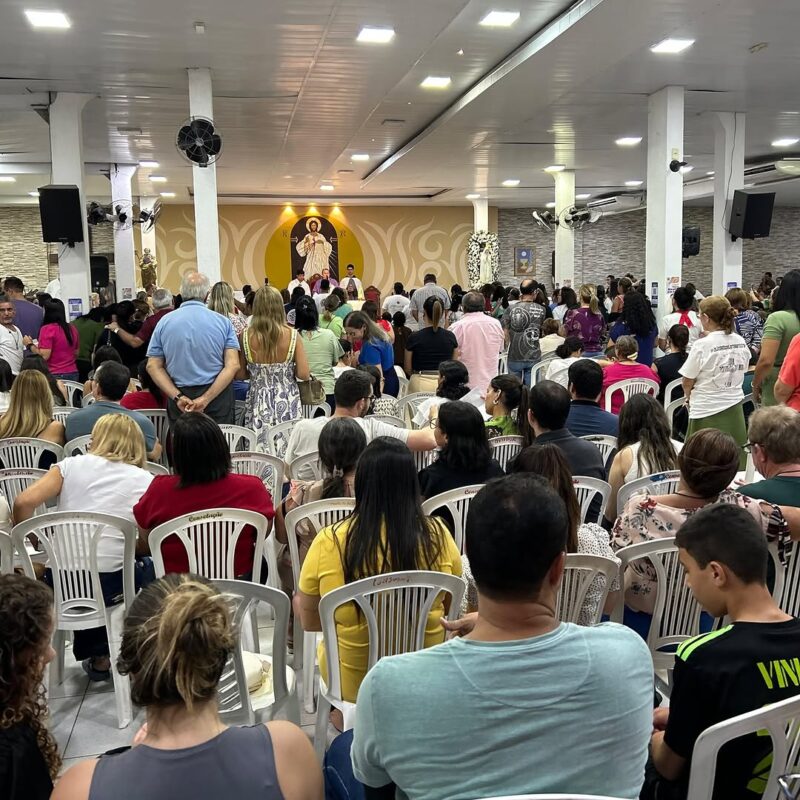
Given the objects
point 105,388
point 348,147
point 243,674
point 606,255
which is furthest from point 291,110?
point 606,255

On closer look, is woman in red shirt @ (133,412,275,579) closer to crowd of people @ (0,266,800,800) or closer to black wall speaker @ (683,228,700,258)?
crowd of people @ (0,266,800,800)

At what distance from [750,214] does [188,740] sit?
1039 cm

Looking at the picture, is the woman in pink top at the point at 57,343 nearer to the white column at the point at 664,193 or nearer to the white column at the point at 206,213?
the white column at the point at 206,213

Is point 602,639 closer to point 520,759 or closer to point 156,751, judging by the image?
point 520,759

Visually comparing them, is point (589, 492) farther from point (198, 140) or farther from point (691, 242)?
point (691, 242)

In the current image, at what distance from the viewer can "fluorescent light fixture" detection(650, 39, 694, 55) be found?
285 inches

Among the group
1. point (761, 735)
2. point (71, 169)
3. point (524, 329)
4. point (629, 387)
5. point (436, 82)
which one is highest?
point (436, 82)

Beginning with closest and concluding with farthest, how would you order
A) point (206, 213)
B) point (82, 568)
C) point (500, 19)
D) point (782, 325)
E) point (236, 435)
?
point (82, 568)
point (782, 325)
point (236, 435)
point (500, 19)
point (206, 213)

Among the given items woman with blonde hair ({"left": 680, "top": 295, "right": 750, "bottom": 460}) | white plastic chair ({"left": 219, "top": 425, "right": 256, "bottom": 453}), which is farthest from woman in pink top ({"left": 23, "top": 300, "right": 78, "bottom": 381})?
woman with blonde hair ({"left": 680, "top": 295, "right": 750, "bottom": 460})

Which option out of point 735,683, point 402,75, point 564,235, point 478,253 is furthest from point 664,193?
point 478,253

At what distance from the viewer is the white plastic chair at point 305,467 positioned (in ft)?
13.6

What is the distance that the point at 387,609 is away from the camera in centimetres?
240

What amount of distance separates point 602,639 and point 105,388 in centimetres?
387

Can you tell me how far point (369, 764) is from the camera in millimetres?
1412
